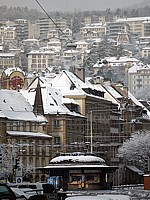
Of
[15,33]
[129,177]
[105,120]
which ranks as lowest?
[129,177]

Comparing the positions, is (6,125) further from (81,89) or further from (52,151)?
(81,89)

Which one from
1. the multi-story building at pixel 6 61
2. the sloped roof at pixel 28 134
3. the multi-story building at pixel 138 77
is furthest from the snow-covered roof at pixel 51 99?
the multi-story building at pixel 138 77

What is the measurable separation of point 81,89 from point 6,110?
27.6 feet

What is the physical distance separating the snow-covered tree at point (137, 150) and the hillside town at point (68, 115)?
446 mm

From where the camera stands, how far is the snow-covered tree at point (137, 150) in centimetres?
6291

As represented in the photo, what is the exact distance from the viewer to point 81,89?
206 ft

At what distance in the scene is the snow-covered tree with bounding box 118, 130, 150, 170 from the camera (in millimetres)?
62906

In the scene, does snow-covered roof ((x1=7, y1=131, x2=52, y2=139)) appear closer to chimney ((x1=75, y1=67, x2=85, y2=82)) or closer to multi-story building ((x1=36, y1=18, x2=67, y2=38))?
multi-story building ((x1=36, y1=18, x2=67, y2=38))

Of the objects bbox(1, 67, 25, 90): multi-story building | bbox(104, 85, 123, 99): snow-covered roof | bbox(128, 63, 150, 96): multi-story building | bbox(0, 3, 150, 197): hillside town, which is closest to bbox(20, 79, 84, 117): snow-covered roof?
bbox(0, 3, 150, 197): hillside town

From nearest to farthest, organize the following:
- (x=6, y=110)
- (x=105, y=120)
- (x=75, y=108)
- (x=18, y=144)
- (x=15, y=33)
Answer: (x=18, y=144) < (x=6, y=110) < (x=75, y=108) < (x=105, y=120) < (x=15, y=33)

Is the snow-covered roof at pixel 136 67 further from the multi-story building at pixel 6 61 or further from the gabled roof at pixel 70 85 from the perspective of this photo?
the gabled roof at pixel 70 85

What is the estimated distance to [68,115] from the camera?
57.2 m

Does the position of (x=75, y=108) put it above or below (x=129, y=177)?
above

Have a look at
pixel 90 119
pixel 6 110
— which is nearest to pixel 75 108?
pixel 90 119
